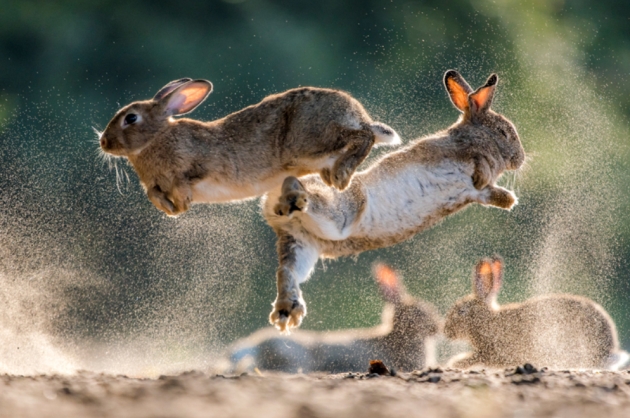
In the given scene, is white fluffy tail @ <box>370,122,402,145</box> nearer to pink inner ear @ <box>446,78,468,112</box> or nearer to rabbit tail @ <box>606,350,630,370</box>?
pink inner ear @ <box>446,78,468,112</box>

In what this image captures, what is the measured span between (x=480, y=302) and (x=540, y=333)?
55 cm

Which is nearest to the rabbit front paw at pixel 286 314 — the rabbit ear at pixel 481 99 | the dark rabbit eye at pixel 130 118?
the dark rabbit eye at pixel 130 118

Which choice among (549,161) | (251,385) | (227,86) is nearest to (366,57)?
(227,86)

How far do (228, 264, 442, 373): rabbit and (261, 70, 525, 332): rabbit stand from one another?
1.66m

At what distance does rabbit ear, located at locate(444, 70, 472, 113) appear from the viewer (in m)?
5.05

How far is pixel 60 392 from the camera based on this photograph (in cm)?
229

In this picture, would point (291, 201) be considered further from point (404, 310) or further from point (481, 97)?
point (404, 310)

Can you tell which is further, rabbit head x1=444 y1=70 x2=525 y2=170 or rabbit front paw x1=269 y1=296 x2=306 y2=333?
rabbit head x1=444 y1=70 x2=525 y2=170

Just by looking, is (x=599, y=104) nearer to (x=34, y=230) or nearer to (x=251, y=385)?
(x=34, y=230)

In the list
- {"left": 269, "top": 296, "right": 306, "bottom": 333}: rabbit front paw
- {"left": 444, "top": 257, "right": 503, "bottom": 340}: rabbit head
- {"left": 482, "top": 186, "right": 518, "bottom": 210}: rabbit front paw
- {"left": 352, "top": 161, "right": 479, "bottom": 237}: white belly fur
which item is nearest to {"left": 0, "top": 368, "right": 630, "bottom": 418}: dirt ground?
{"left": 269, "top": 296, "right": 306, "bottom": 333}: rabbit front paw

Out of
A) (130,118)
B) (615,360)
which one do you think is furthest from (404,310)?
(130,118)

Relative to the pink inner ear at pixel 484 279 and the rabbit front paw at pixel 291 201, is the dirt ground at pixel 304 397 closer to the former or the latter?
Answer: the rabbit front paw at pixel 291 201

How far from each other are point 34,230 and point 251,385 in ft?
16.3

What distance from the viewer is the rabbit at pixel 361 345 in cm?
589
